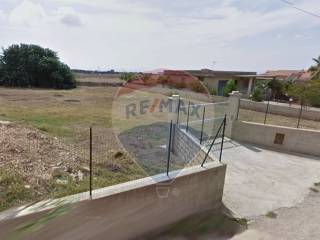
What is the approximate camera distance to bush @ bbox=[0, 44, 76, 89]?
84.2 feet

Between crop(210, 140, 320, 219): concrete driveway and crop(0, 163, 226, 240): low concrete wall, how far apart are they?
2.19ft

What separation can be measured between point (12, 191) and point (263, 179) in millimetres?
4599

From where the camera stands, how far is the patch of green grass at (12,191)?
3.04m

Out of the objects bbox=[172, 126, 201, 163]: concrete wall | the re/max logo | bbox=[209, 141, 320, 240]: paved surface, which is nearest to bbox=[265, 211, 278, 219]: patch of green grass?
bbox=[209, 141, 320, 240]: paved surface

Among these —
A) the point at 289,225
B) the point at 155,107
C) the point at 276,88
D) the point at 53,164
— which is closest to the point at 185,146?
the point at 289,225

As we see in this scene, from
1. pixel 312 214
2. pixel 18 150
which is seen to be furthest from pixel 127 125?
pixel 312 214

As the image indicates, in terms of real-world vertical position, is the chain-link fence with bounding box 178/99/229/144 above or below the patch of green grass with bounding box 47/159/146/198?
above

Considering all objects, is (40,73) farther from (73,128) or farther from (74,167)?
(74,167)

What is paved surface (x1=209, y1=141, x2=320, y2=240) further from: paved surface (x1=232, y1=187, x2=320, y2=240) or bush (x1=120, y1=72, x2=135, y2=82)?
bush (x1=120, y1=72, x2=135, y2=82)

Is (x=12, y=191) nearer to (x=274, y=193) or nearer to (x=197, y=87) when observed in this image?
(x=274, y=193)

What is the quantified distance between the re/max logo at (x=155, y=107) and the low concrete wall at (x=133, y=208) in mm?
2934

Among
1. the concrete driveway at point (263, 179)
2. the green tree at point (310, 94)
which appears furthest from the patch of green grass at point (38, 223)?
the green tree at point (310, 94)

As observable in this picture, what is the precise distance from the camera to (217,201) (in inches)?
163

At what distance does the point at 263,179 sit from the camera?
17.5 ft
